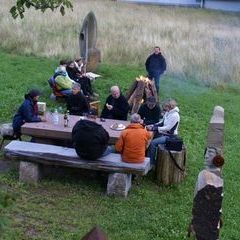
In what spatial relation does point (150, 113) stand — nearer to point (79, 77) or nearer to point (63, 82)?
point (63, 82)

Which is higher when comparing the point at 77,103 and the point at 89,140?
the point at 89,140

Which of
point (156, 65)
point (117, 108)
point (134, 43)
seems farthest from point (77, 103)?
point (134, 43)

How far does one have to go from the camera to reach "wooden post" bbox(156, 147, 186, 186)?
9211 mm

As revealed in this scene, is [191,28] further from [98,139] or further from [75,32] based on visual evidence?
[98,139]

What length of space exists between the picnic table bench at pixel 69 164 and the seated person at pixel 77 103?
262 cm

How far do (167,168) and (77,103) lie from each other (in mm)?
2963

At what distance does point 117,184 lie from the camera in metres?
8.47

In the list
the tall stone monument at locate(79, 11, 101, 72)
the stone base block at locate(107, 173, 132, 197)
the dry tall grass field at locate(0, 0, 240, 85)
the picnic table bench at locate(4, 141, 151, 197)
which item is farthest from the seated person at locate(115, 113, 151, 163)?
the dry tall grass field at locate(0, 0, 240, 85)

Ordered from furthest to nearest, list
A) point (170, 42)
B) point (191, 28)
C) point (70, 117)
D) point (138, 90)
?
point (191, 28) < point (170, 42) < point (138, 90) < point (70, 117)

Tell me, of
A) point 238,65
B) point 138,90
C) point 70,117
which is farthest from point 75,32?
point 70,117

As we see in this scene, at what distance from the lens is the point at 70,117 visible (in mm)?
10711

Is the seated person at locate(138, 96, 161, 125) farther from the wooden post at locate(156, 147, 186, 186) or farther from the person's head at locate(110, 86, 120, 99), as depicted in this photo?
the wooden post at locate(156, 147, 186, 186)

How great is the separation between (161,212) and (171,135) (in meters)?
2.19

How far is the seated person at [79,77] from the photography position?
14180 millimetres
